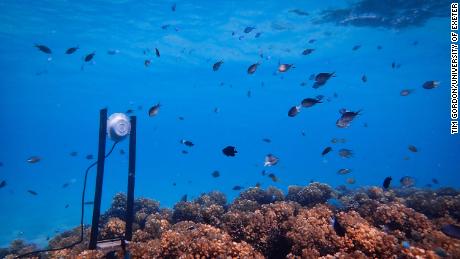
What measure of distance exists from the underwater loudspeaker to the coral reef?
2486 millimetres

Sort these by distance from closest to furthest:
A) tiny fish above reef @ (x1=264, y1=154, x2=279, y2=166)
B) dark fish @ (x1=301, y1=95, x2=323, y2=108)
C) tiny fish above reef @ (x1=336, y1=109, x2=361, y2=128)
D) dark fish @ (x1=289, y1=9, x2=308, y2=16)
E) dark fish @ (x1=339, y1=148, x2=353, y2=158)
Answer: tiny fish above reef @ (x1=336, y1=109, x2=361, y2=128)
dark fish @ (x1=301, y1=95, x2=323, y2=108)
tiny fish above reef @ (x1=264, y1=154, x2=279, y2=166)
dark fish @ (x1=339, y1=148, x2=353, y2=158)
dark fish @ (x1=289, y1=9, x2=308, y2=16)

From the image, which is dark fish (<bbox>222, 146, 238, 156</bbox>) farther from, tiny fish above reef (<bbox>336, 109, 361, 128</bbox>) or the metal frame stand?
tiny fish above reef (<bbox>336, 109, 361, 128</bbox>)

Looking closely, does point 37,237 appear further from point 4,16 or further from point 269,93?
point 269,93

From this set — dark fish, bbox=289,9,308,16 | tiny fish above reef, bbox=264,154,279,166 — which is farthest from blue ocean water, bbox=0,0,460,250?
tiny fish above reef, bbox=264,154,279,166

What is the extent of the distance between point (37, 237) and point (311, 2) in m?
30.7

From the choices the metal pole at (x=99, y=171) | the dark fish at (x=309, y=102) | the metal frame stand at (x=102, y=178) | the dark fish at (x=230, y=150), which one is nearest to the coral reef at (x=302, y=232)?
the metal frame stand at (x=102, y=178)

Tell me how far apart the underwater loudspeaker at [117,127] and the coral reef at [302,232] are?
2.49m

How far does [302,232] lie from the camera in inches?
248

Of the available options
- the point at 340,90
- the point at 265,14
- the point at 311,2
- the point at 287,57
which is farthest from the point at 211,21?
the point at 340,90

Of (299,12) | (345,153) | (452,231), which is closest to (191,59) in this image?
(299,12)

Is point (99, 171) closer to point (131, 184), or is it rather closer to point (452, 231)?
point (131, 184)

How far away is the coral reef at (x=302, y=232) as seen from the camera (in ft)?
19.0

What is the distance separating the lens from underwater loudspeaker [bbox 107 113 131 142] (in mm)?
7387

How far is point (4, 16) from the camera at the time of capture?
26.9 meters
